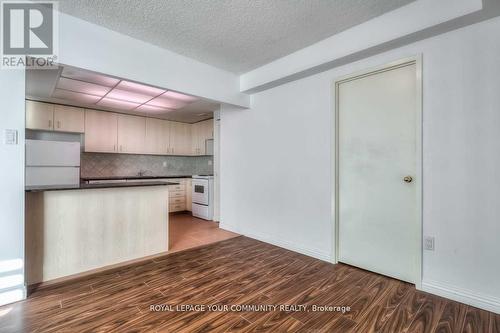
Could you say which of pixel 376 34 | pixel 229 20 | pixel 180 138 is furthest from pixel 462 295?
pixel 180 138

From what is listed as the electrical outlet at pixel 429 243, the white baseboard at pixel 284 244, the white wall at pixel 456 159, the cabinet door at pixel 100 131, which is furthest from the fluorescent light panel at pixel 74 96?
the electrical outlet at pixel 429 243

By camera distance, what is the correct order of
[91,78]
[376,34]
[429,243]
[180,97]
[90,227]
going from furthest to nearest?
[180,97], [91,78], [90,227], [376,34], [429,243]

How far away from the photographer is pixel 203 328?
1.70 meters

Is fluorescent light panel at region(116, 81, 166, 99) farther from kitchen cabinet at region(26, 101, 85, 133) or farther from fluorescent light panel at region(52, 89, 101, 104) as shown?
kitchen cabinet at region(26, 101, 85, 133)

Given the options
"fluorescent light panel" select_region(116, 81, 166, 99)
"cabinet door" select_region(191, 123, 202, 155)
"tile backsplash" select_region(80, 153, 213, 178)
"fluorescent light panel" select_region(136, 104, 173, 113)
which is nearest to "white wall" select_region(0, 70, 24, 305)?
"fluorescent light panel" select_region(116, 81, 166, 99)

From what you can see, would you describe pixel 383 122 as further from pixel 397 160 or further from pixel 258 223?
pixel 258 223

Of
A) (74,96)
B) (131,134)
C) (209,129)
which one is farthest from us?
(209,129)

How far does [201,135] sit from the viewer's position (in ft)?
20.1

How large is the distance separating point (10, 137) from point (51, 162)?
2382 millimetres

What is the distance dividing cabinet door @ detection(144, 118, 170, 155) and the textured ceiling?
306cm

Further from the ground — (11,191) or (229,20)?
(229,20)

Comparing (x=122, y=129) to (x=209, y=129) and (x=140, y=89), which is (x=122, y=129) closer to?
(x=209, y=129)

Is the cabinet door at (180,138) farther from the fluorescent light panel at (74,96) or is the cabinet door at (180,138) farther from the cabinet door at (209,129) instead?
the fluorescent light panel at (74,96)

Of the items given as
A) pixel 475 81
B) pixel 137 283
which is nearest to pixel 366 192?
pixel 475 81
